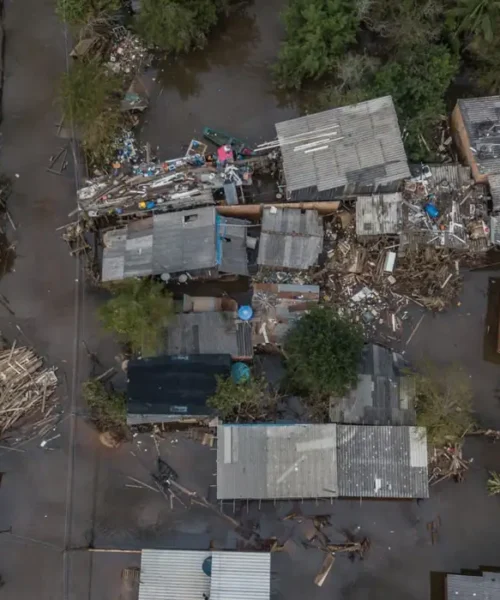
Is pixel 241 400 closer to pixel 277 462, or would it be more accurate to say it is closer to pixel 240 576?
pixel 277 462

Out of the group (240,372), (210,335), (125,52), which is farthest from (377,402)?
(125,52)

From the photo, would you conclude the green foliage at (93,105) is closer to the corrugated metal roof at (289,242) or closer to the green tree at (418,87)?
the corrugated metal roof at (289,242)

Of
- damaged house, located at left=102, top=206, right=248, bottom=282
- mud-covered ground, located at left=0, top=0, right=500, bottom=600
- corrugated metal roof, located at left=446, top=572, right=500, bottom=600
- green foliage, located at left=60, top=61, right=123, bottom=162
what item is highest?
green foliage, located at left=60, top=61, right=123, bottom=162

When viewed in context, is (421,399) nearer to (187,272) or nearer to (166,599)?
(187,272)

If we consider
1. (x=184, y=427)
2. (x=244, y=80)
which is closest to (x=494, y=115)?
(x=244, y=80)

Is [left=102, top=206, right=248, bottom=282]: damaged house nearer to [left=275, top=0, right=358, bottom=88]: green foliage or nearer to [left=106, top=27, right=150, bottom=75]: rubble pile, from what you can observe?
[left=275, top=0, right=358, bottom=88]: green foliage

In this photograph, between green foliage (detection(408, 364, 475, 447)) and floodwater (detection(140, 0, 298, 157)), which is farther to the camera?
floodwater (detection(140, 0, 298, 157))

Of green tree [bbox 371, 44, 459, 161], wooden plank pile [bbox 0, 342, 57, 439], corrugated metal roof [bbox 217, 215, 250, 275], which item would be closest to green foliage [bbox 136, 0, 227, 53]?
green tree [bbox 371, 44, 459, 161]
